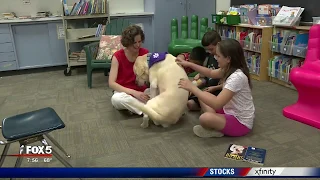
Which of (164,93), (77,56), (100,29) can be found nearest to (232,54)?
(164,93)

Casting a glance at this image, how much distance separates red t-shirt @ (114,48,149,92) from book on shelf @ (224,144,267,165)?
→ 104 cm

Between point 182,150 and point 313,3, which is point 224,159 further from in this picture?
point 313,3

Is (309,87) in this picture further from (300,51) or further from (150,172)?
(150,172)

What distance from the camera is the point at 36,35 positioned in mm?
4594

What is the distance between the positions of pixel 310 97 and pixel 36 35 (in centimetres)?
393

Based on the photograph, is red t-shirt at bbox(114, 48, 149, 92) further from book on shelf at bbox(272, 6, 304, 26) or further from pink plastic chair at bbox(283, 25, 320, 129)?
book on shelf at bbox(272, 6, 304, 26)

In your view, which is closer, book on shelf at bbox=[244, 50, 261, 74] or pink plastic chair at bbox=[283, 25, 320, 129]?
pink plastic chair at bbox=[283, 25, 320, 129]

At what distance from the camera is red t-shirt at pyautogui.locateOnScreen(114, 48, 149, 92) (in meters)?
2.74

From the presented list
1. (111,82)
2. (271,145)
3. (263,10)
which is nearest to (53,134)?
(111,82)

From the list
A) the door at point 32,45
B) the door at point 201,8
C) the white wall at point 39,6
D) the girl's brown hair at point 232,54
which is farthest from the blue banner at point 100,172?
the door at point 201,8

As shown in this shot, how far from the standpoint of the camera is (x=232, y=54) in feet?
7.02

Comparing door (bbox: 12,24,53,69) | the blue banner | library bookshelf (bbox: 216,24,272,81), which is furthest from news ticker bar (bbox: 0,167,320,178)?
door (bbox: 12,24,53,69)

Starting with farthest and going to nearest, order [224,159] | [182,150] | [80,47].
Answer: [80,47], [182,150], [224,159]

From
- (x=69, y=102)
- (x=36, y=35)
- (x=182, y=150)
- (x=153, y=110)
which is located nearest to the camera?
(x=182, y=150)
